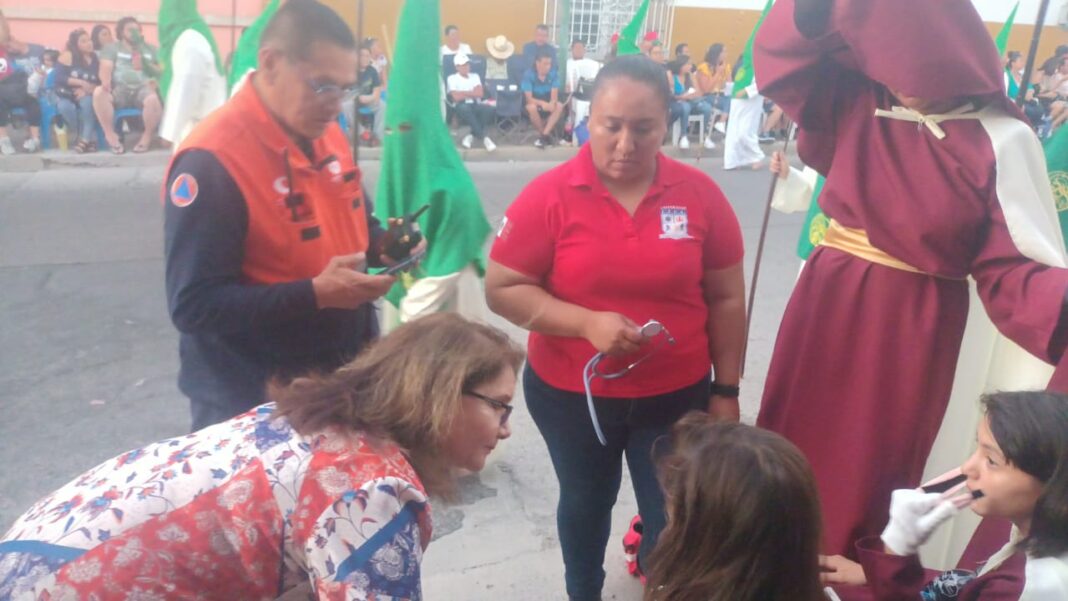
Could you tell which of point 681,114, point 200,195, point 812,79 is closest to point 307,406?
point 200,195

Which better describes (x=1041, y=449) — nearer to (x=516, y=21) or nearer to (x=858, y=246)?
(x=858, y=246)

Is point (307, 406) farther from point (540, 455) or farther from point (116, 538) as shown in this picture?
point (540, 455)

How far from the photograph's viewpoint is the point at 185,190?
1.66 m

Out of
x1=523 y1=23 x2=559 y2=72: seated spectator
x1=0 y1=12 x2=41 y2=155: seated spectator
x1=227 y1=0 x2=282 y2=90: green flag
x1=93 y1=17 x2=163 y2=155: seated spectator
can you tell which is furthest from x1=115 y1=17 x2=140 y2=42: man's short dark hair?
x1=227 y1=0 x2=282 y2=90: green flag

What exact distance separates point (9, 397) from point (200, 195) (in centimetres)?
282

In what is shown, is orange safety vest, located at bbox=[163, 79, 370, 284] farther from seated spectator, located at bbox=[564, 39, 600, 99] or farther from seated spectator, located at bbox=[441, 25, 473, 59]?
seated spectator, located at bbox=[564, 39, 600, 99]

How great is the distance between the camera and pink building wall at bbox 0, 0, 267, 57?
11.8m

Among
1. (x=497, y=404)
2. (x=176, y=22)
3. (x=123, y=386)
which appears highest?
(x=176, y=22)

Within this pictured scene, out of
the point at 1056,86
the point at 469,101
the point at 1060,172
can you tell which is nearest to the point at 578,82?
the point at 469,101

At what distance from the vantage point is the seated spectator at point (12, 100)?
9.26 metres

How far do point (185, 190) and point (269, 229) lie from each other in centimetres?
18

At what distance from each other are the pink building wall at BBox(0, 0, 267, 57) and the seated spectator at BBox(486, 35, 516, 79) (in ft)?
11.6

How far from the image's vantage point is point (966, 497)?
1.63 meters

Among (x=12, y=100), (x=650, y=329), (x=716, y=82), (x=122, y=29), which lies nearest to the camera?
(x=650, y=329)
